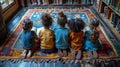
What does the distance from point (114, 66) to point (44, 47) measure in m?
0.86

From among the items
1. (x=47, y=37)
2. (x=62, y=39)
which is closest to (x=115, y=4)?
(x=62, y=39)

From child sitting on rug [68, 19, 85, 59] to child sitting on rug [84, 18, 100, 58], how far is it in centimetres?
8

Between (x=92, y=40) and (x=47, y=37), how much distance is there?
0.56 metres

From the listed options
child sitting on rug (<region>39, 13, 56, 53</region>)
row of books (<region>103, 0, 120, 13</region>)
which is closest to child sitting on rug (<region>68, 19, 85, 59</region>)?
child sitting on rug (<region>39, 13, 56, 53</region>)

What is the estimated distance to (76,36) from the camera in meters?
1.87

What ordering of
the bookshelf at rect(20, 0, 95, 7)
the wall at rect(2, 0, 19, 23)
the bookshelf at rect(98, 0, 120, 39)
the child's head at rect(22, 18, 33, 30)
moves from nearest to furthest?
the child's head at rect(22, 18, 33, 30)
the bookshelf at rect(98, 0, 120, 39)
the wall at rect(2, 0, 19, 23)
the bookshelf at rect(20, 0, 95, 7)

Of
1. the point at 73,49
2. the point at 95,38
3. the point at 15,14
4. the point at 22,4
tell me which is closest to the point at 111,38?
the point at 95,38

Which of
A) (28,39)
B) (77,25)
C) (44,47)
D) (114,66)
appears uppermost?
(77,25)

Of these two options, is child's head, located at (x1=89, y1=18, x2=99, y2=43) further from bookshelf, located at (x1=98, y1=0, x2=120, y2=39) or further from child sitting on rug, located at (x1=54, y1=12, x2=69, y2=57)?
bookshelf, located at (x1=98, y1=0, x2=120, y2=39)

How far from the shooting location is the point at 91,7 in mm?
3812

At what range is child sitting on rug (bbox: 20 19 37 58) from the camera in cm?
183

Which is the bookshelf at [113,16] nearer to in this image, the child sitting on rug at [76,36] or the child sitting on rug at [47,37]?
the child sitting on rug at [76,36]

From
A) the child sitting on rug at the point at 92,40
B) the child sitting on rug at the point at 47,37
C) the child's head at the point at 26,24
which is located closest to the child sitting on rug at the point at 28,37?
the child's head at the point at 26,24

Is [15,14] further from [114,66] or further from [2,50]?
[114,66]
